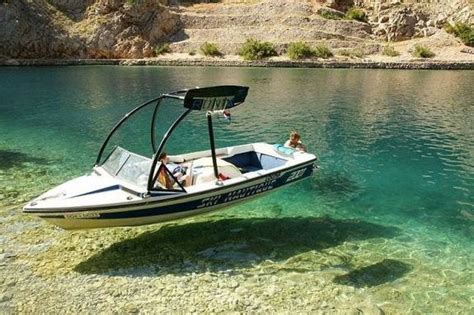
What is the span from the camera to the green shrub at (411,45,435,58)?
67.9 meters

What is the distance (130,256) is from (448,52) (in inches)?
2747

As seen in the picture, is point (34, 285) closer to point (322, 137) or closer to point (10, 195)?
point (10, 195)

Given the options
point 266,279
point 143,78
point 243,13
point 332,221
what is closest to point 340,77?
point 143,78

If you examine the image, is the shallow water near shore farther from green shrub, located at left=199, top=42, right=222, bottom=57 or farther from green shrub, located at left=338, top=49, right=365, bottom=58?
green shrub, located at left=199, top=42, right=222, bottom=57

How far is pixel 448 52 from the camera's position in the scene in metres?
69.2

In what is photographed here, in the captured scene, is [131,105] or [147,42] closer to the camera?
[131,105]

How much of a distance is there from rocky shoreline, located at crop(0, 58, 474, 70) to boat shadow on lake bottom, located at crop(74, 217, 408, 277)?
54598mm

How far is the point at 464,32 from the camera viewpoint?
7106 centimetres

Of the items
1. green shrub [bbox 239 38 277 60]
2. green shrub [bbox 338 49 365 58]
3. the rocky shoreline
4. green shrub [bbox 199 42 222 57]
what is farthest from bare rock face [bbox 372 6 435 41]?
green shrub [bbox 199 42 222 57]

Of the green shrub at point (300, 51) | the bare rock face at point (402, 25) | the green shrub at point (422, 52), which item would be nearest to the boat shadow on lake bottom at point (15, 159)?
the green shrub at point (300, 51)

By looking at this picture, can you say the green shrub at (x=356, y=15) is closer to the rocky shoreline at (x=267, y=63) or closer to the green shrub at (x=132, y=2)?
the rocky shoreline at (x=267, y=63)

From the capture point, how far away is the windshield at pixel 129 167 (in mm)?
11367

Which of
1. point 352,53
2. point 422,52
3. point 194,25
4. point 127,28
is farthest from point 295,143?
point 194,25

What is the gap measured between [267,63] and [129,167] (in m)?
57.1
